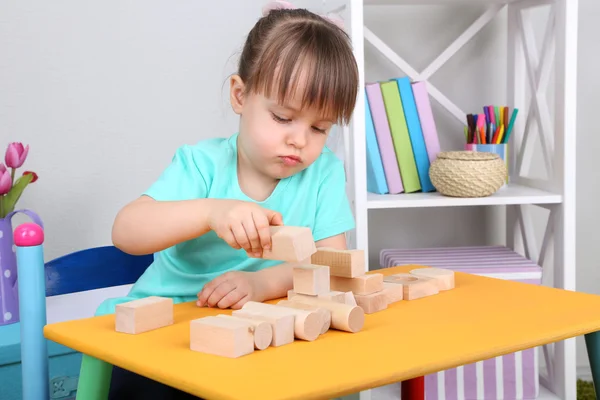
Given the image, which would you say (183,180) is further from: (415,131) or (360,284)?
(415,131)

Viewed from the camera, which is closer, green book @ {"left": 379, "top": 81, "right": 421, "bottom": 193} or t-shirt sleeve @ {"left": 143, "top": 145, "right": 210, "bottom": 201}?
t-shirt sleeve @ {"left": 143, "top": 145, "right": 210, "bottom": 201}

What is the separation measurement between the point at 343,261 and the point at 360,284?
3 centimetres

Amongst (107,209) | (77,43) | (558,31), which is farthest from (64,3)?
(558,31)

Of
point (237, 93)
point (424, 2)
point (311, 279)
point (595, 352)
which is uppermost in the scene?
point (424, 2)

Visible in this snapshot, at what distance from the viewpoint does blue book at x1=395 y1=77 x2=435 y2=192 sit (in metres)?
1.60

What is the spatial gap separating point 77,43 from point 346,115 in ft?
2.86

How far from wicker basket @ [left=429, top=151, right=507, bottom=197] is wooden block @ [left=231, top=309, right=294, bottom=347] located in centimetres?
88

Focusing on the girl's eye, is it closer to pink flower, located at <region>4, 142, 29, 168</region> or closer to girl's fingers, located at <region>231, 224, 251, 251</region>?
girl's fingers, located at <region>231, 224, 251, 251</region>

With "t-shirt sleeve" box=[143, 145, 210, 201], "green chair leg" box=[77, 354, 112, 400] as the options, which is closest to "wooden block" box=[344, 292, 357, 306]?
"green chair leg" box=[77, 354, 112, 400]

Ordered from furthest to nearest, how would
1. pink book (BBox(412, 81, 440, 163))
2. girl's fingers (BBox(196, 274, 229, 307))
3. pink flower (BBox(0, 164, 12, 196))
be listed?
pink book (BBox(412, 81, 440, 163)) < pink flower (BBox(0, 164, 12, 196)) < girl's fingers (BBox(196, 274, 229, 307))

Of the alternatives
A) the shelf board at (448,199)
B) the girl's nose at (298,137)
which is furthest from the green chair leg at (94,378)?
the shelf board at (448,199)

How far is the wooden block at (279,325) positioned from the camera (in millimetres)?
689

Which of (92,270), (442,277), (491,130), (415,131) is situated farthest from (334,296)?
(491,130)

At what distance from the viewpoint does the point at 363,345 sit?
0.69 m
